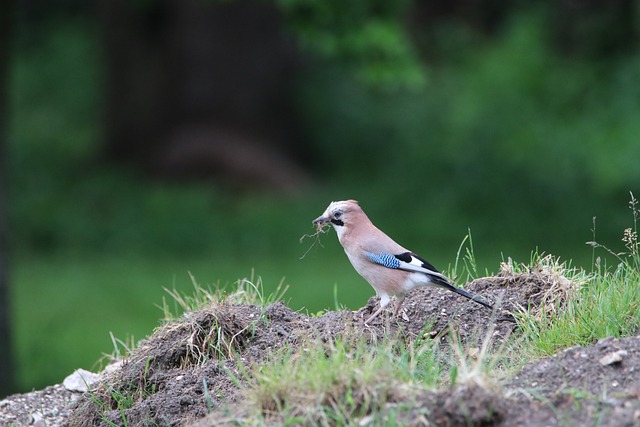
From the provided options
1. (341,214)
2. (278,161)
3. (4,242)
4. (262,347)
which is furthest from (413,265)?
(278,161)

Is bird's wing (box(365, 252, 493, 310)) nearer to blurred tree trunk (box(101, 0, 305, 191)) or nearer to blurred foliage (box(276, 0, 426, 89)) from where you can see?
blurred foliage (box(276, 0, 426, 89))

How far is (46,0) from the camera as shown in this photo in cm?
2145

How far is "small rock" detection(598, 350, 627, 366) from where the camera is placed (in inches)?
186

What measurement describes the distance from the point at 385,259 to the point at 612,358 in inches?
56.4

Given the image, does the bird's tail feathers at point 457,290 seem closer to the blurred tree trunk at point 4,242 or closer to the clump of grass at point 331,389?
the clump of grass at point 331,389

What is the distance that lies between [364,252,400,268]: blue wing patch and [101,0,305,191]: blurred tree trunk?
11229mm

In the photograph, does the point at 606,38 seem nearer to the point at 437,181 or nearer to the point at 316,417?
the point at 437,181

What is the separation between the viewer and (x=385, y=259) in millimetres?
5734

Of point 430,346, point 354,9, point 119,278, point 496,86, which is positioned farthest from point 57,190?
point 430,346

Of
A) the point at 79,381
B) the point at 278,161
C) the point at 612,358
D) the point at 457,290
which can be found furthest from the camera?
the point at 278,161

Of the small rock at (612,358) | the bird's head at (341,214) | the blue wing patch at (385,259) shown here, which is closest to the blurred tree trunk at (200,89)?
the bird's head at (341,214)

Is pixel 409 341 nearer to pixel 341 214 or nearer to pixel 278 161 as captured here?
pixel 341 214

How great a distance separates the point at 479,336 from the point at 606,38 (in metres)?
8.31

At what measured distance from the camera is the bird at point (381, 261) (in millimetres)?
5656
